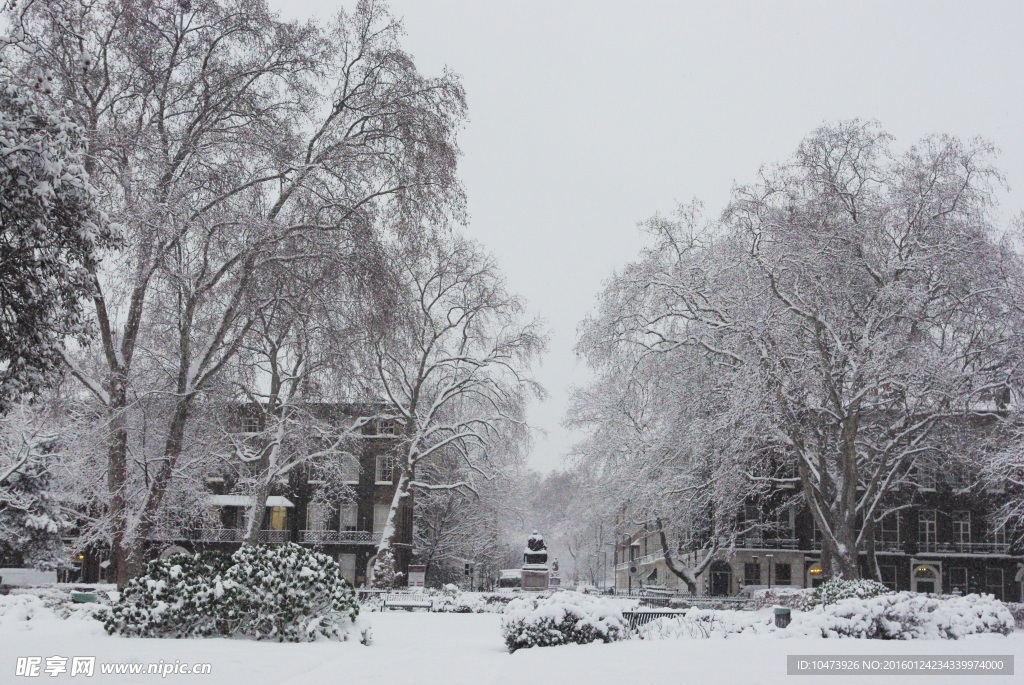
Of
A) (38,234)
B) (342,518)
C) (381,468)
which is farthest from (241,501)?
(38,234)

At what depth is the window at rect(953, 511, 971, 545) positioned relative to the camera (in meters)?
51.7

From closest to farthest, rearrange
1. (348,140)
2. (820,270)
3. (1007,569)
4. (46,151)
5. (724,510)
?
1. (46,151)
2. (348,140)
3. (820,270)
4. (724,510)
5. (1007,569)

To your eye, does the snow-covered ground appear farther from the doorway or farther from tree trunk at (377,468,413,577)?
the doorway

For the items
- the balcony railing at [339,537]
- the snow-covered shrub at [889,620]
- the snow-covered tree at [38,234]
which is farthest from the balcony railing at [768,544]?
the snow-covered tree at [38,234]

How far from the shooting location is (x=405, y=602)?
92.9 ft

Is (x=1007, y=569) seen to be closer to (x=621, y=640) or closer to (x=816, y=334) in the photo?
(x=816, y=334)

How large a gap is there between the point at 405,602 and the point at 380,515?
2628 centimetres

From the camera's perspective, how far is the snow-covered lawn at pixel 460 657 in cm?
1033

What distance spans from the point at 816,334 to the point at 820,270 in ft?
6.03

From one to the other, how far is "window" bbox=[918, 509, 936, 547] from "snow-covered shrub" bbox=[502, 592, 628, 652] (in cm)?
4275

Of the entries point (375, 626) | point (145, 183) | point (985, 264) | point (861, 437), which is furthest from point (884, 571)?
point (145, 183)

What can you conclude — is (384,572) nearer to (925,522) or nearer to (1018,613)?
(1018,613)

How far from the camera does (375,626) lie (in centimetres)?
1967

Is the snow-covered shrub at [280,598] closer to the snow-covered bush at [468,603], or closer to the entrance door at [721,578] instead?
the snow-covered bush at [468,603]
